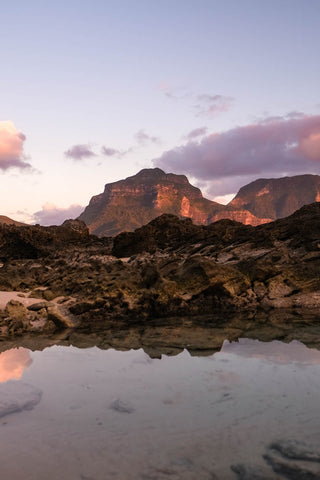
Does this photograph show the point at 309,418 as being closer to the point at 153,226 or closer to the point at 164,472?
the point at 164,472

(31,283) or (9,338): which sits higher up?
(31,283)

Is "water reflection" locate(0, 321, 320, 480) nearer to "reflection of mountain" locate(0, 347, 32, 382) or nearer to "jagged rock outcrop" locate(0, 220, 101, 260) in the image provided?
"reflection of mountain" locate(0, 347, 32, 382)

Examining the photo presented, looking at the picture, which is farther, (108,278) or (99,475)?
(108,278)

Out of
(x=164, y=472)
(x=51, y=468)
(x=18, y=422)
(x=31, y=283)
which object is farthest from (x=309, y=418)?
(x=31, y=283)

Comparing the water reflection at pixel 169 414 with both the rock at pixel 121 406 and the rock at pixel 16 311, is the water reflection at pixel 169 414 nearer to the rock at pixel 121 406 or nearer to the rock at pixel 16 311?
the rock at pixel 121 406

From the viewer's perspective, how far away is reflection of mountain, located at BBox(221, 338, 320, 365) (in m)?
7.29

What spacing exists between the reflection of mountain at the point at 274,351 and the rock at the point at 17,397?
3.93 m

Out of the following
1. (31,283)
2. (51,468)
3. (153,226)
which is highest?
(153,226)

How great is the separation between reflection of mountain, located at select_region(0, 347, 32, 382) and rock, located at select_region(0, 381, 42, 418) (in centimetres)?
43

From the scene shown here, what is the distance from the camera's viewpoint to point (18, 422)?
5062 mm

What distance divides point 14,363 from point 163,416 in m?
4.20

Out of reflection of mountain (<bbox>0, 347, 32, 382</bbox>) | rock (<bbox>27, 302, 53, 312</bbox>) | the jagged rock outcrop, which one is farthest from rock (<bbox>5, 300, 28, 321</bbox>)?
the jagged rock outcrop

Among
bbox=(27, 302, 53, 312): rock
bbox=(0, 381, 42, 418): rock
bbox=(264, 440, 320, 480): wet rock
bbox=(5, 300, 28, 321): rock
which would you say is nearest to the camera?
bbox=(264, 440, 320, 480): wet rock

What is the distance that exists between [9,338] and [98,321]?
9.15ft
